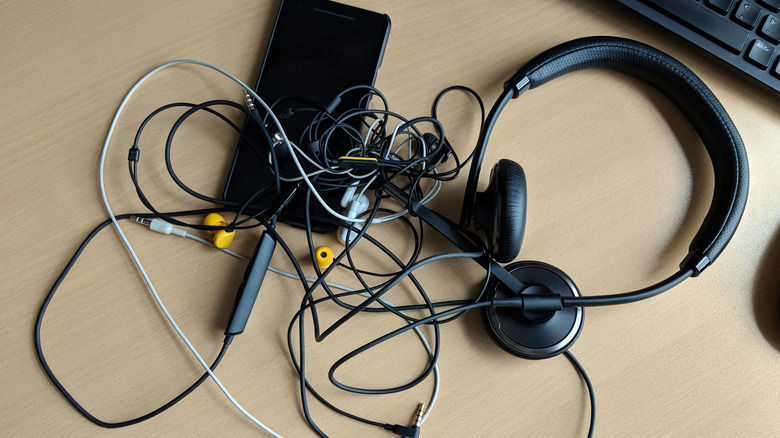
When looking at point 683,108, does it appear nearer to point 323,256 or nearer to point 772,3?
point 772,3

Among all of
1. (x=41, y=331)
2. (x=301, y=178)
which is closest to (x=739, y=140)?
(x=301, y=178)

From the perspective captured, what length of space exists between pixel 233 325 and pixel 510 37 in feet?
1.56

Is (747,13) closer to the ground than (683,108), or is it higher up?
higher up

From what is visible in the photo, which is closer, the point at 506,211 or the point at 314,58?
the point at 506,211

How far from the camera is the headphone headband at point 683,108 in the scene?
0.58 m

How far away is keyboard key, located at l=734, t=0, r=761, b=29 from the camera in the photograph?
0.63 metres

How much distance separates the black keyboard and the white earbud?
1.30 ft

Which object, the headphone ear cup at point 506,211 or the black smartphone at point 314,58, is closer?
the headphone ear cup at point 506,211

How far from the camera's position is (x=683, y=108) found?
0.64 meters

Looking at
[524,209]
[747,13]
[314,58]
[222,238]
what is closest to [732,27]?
[747,13]

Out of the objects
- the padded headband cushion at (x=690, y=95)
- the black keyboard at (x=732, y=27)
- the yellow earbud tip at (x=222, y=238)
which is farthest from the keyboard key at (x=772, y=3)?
the yellow earbud tip at (x=222, y=238)

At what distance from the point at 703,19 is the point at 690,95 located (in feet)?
0.32

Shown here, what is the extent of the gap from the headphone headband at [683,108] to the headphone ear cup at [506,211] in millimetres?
31

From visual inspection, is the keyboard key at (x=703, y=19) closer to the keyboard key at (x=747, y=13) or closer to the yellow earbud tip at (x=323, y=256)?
the keyboard key at (x=747, y=13)
